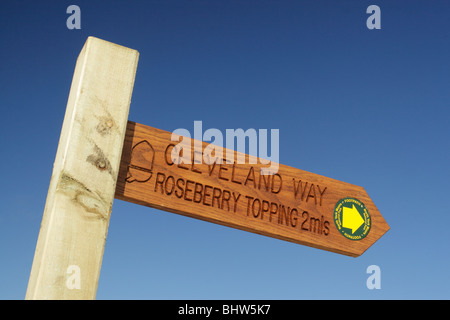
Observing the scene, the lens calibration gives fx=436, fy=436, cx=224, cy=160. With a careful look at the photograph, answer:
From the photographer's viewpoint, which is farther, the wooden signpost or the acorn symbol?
the acorn symbol

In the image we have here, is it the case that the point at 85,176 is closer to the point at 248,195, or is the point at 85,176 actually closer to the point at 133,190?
the point at 133,190

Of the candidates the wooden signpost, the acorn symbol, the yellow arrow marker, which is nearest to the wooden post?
the wooden signpost

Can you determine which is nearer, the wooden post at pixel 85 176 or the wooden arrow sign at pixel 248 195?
the wooden post at pixel 85 176

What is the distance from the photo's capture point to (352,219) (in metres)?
2.23

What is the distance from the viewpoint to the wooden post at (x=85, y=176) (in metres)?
1.39

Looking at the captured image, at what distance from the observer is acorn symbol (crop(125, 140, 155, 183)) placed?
1.73 metres

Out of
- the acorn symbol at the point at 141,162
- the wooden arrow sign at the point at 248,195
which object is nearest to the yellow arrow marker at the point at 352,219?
the wooden arrow sign at the point at 248,195

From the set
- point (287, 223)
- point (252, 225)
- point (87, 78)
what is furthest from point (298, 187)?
point (87, 78)

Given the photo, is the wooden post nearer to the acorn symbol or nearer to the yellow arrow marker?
the acorn symbol

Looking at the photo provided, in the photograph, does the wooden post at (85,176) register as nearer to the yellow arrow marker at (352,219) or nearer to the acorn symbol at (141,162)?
the acorn symbol at (141,162)

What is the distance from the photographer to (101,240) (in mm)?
1475

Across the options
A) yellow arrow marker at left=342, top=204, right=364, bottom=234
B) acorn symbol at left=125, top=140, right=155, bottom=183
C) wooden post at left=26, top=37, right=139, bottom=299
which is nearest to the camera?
wooden post at left=26, top=37, right=139, bottom=299

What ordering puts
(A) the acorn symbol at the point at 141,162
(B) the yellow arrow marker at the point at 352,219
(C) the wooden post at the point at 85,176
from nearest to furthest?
(C) the wooden post at the point at 85,176, (A) the acorn symbol at the point at 141,162, (B) the yellow arrow marker at the point at 352,219
